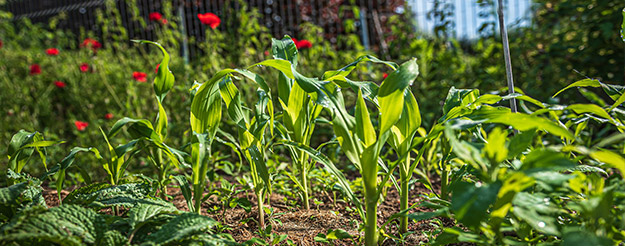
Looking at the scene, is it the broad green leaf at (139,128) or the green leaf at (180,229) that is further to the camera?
the broad green leaf at (139,128)

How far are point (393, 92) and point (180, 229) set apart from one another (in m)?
0.61

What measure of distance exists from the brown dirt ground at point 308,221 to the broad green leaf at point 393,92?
0.36 metres

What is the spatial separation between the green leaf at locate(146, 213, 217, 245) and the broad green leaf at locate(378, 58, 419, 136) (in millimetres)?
497

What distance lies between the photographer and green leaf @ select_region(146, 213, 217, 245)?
94 cm

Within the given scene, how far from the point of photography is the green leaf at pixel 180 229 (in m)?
0.94

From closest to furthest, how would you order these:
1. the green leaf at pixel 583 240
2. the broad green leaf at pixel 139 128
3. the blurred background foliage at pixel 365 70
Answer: the green leaf at pixel 583 240 → the broad green leaf at pixel 139 128 → the blurred background foliage at pixel 365 70

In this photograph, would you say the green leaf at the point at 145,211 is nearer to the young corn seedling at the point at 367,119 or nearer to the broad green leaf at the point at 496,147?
the young corn seedling at the point at 367,119

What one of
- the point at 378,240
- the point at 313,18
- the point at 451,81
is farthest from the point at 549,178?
the point at 313,18

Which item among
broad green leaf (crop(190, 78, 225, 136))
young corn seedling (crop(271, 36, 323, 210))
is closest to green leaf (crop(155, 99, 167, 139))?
broad green leaf (crop(190, 78, 225, 136))

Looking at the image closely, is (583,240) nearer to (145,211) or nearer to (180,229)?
(180,229)

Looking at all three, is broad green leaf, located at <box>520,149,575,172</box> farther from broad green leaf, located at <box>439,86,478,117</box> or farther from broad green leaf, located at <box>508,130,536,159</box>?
broad green leaf, located at <box>439,86,478,117</box>

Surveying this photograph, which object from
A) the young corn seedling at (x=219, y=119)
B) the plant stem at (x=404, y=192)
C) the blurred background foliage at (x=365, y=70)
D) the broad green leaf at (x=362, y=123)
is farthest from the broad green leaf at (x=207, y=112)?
the blurred background foliage at (x=365, y=70)

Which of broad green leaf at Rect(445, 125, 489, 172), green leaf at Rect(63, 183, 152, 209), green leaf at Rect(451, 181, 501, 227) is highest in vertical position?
broad green leaf at Rect(445, 125, 489, 172)

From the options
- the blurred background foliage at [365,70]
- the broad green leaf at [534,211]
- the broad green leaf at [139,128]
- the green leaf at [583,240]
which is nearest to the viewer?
the green leaf at [583,240]
